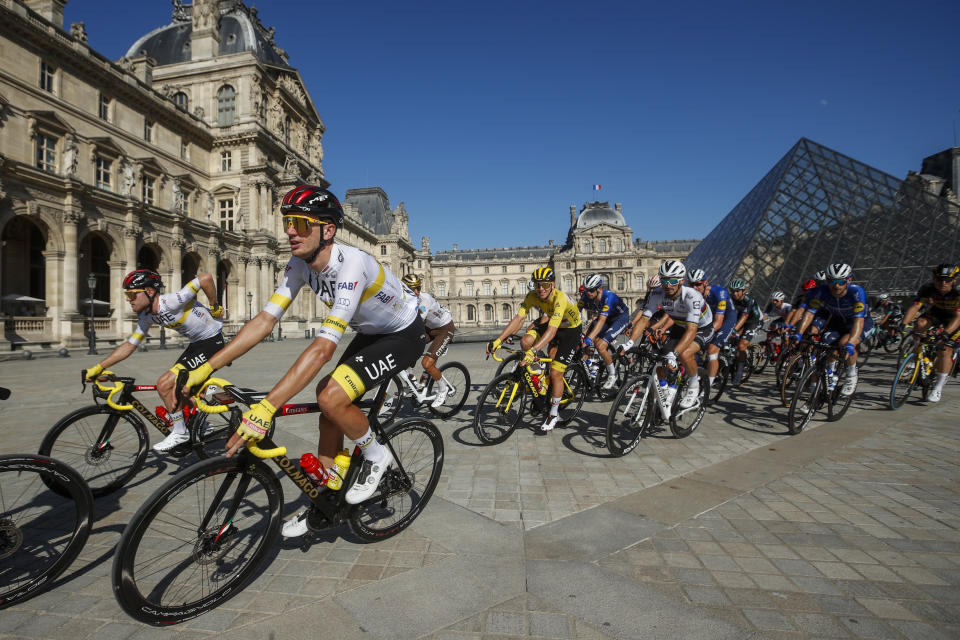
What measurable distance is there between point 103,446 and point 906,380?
10.4m

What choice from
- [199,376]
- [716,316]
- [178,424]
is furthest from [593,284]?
[199,376]

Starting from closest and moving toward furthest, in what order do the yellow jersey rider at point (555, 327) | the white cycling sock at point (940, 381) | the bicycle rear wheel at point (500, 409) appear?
the bicycle rear wheel at point (500, 409) < the yellow jersey rider at point (555, 327) < the white cycling sock at point (940, 381)

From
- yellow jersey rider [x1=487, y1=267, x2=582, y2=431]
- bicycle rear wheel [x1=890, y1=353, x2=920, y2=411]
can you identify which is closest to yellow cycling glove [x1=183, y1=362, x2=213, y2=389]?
yellow jersey rider [x1=487, y1=267, x2=582, y2=431]

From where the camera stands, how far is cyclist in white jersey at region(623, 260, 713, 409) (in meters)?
5.16

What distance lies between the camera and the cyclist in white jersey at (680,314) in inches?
203

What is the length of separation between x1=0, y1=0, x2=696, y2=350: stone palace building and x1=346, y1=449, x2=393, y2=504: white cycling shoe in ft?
77.6

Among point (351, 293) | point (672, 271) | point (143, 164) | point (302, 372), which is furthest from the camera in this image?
point (143, 164)

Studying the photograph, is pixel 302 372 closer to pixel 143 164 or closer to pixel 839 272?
pixel 839 272

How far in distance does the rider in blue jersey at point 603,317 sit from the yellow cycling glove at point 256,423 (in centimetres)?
544

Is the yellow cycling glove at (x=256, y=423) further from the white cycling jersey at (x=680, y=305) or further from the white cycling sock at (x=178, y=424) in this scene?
the white cycling jersey at (x=680, y=305)

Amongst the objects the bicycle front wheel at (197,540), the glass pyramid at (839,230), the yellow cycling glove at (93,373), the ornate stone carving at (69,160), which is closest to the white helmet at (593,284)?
the bicycle front wheel at (197,540)

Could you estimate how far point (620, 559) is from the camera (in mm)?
2643

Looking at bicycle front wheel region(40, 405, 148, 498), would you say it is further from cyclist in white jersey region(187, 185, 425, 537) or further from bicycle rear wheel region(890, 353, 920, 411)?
bicycle rear wheel region(890, 353, 920, 411)

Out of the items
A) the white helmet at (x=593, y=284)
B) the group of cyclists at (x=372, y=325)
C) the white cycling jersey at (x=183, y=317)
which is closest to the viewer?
the group of cyclists at (x=372, y=325)
